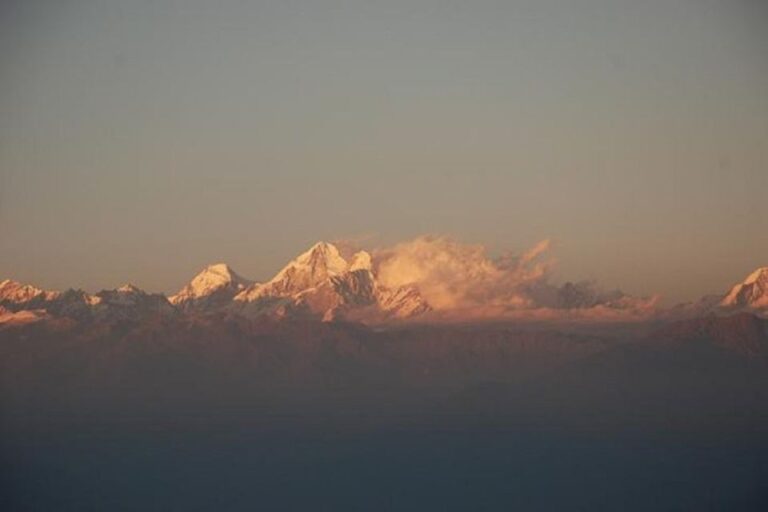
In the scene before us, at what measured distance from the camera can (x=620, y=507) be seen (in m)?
199

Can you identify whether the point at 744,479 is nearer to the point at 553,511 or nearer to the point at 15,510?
the point at 553,511

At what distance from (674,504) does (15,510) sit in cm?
8894

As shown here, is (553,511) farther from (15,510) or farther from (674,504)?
(15,510)

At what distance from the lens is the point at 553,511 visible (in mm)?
199625

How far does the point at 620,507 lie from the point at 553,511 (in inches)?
355

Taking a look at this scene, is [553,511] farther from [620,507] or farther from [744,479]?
[744,479]

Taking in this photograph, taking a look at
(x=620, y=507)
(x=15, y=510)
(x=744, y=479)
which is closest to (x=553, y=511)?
(x=620, y=507)

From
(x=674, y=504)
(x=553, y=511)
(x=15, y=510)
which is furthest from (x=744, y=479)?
(x=15, y=510)

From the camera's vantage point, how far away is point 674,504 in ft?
652

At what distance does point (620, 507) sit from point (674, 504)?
23.7 feet

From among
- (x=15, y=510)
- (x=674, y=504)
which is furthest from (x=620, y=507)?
(x=15, y=510)

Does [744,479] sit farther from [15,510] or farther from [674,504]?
[15,510]

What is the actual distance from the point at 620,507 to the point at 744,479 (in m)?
17.0

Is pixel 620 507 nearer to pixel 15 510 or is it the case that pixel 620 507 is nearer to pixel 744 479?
pixel 744 479
